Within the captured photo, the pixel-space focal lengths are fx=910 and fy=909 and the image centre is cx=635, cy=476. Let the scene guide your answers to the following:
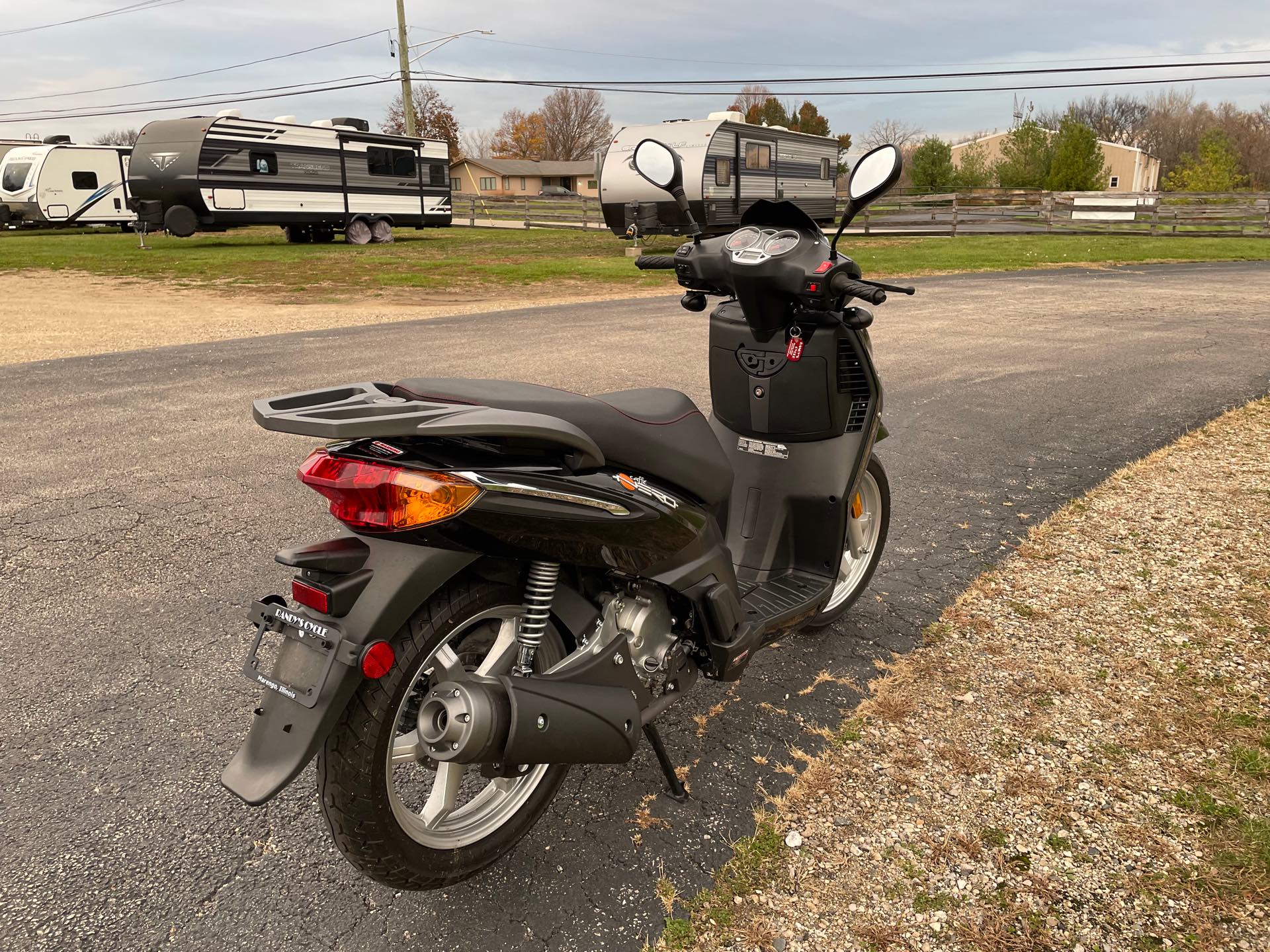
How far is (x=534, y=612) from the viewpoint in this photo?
7.03 feet

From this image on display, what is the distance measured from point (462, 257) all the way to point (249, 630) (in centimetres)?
1955

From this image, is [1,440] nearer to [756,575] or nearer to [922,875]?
[756,575]

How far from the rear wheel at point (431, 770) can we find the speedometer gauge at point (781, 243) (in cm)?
146

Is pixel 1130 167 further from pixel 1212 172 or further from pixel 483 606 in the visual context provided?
pixel 483 606

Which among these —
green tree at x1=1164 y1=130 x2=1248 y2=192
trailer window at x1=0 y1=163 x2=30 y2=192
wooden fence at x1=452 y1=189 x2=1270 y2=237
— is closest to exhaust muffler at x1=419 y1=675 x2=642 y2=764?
wooden fence at x1=452 y1=189 x2=1270 y2=237

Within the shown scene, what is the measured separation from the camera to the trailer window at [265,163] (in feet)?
74.4

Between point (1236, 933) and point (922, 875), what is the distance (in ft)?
2.28

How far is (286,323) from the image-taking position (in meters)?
11.7

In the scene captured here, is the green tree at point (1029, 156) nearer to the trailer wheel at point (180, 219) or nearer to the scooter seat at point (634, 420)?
the trailer wheel at point (180, 219)

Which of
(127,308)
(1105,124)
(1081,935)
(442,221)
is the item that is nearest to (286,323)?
(127,308)

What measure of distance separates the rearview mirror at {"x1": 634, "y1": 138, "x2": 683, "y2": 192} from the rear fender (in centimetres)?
172

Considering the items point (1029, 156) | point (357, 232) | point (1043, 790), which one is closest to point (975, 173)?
point (1029, 156)

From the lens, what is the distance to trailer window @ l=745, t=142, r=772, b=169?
23922 millimetres

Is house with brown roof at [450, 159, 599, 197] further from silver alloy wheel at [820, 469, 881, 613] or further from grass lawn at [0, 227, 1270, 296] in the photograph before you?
silver alloy wheel at [820, 469, 881, 613]
